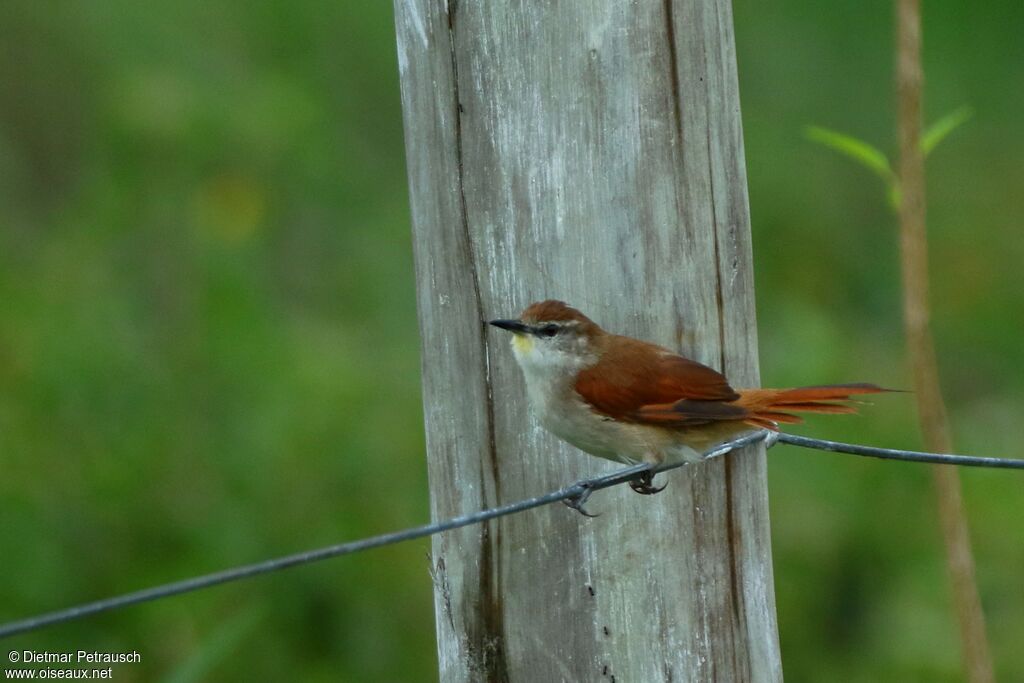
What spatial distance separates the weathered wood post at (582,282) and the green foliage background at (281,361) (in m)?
1.49

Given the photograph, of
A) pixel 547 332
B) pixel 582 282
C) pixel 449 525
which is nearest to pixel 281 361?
pixel 547 332

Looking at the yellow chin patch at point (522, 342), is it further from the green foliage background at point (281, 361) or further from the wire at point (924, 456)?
the green foliage background at point (281, 361)

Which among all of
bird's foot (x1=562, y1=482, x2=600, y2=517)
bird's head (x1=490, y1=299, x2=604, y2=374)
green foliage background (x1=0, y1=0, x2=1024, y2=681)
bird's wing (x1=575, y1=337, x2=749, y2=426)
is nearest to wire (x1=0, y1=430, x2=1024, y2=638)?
bird's foot (x1=562, y1=482, x2=600, y2=517)

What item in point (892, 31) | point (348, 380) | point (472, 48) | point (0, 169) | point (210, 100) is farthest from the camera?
point (892, 31)

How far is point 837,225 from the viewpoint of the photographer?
8.39 m

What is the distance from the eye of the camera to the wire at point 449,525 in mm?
2402

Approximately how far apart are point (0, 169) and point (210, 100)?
1.92 meters

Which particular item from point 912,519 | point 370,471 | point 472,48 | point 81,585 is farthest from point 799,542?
point 472,48

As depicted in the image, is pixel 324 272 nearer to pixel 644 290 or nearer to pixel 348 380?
pixel 348 380

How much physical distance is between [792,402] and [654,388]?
0.32 metres

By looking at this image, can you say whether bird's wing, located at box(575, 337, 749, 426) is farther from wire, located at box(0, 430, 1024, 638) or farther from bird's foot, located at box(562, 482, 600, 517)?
bird's foot, located at box(562, 482, 600, 517)

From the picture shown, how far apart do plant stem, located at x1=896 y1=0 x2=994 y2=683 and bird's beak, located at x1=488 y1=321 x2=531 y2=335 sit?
97cm

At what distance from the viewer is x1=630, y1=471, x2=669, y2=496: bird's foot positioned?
117 inches

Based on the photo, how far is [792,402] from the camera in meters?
3.25
